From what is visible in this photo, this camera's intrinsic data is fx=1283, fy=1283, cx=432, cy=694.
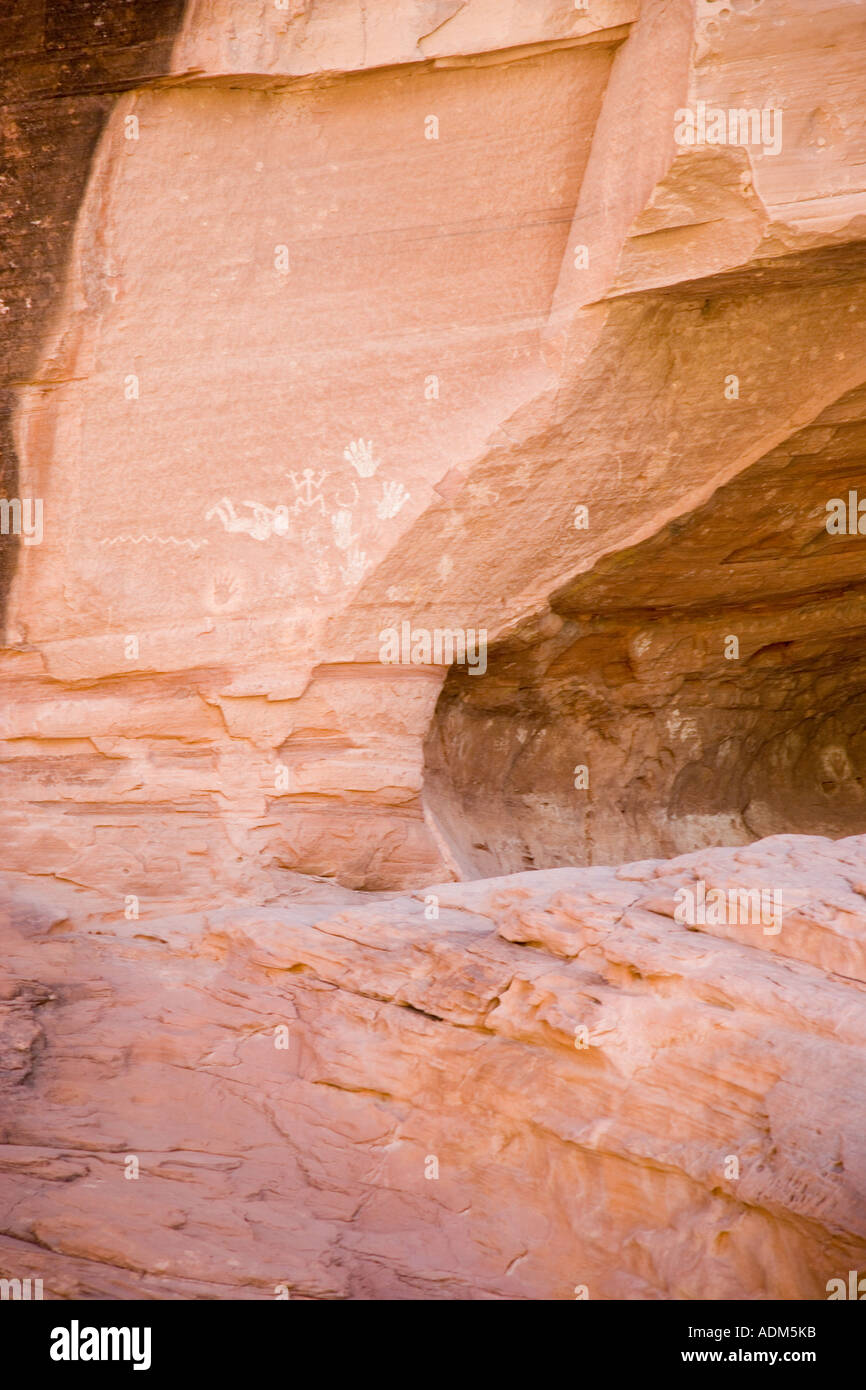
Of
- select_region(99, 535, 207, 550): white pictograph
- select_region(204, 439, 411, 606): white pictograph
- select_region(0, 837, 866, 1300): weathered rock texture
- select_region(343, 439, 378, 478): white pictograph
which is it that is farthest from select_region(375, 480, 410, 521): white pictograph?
select_region(0, 837, 866, 1300): weathered rock texture

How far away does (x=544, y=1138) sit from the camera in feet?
12.1

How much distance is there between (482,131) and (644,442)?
154cm

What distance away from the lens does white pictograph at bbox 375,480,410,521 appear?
570cm

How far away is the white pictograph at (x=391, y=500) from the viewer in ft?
18.7

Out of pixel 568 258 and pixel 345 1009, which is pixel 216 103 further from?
pixel 345 1009

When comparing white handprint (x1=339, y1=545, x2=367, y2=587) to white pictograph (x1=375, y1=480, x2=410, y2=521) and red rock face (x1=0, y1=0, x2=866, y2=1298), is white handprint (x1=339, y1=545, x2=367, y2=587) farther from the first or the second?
white pictograph (x1=375, y1=480, x2=410, y2=521)

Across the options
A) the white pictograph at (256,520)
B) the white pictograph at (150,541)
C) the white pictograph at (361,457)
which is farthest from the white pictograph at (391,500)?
the white pictograph at (150,541)

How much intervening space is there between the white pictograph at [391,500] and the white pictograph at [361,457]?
0.11 metres

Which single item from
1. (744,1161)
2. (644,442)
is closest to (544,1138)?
(744,1161)

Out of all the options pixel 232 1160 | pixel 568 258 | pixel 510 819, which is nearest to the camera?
pixel 232 1160

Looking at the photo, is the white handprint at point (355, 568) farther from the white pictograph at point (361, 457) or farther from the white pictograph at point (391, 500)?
the white pictograph at point (361, 457)

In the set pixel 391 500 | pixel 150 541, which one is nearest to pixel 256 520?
pixel 150 541

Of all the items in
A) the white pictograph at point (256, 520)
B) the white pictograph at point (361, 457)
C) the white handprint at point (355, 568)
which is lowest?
the white handprint at point (355, 568)

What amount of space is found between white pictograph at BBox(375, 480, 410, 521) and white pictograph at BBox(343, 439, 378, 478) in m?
0.11
